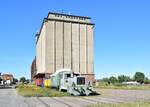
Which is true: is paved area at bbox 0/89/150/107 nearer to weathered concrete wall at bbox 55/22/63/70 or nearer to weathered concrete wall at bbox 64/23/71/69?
weathered concrete wall at bbox 55/22/63/70

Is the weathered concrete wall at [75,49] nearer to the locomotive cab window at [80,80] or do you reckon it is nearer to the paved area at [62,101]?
the locomotive cab window at [80,80]

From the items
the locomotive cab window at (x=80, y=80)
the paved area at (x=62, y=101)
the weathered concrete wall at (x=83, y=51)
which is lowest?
the paved area at (x=62, y=101)

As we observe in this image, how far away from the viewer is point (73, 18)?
125 metres

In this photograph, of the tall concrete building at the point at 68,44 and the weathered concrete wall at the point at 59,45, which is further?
the weathered concrete wall at the point at 59,45

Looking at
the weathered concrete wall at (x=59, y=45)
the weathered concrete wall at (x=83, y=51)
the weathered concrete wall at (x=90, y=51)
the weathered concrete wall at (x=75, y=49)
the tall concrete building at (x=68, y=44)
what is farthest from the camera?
the weathered concrete wall at (x=90, y=51)

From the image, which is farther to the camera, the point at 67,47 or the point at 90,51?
the point at 90,51

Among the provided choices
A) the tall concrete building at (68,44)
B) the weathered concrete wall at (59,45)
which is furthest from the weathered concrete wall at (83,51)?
the weathered concrete wall at (59,45)

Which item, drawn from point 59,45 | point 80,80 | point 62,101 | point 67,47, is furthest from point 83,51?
point 62,101

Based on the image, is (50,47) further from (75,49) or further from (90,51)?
(90,51)

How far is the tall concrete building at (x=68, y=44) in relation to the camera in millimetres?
116375

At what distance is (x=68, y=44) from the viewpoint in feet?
395

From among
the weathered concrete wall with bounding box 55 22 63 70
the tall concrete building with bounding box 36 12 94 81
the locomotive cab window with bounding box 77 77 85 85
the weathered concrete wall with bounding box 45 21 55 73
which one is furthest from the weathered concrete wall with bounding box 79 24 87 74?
the locomotive cab window with bounding box 77 77 85 85

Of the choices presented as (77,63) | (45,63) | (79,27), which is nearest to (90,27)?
(79,27)

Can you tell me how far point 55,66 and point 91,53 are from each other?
17.0 m
